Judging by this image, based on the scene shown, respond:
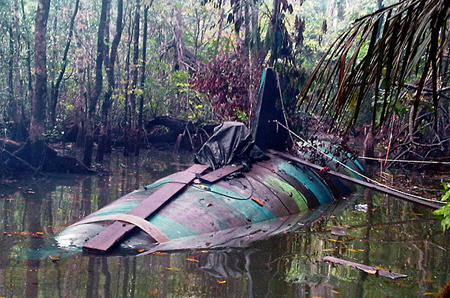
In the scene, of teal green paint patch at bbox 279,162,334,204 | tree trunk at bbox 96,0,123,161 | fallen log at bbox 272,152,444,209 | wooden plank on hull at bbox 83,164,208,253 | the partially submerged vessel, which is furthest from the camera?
tree trunk at bbox 96,0,123,161

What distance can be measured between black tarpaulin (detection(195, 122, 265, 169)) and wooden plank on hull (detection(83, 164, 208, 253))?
0.30 metres

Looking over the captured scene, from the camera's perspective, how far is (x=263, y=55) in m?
14.1

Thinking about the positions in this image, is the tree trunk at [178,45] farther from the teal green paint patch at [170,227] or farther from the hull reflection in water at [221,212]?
the teal green paint patch at [170,227]

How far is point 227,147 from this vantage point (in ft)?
29.2

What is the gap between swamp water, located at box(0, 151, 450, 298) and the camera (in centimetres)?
484

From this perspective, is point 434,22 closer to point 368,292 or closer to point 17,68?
point 368,292

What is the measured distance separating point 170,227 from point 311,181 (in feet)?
14.1

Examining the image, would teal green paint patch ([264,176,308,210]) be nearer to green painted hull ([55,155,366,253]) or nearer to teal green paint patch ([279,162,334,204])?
green painted hull ([55,155,366,253])

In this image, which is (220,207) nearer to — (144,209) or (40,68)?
(144,209)

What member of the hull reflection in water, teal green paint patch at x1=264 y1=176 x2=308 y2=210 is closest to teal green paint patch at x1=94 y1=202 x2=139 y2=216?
the hull reflection in water

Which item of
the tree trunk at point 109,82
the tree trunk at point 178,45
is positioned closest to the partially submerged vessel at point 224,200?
the tree trunk at point 109,82

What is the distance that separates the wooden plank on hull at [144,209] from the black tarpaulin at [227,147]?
12.0 inches

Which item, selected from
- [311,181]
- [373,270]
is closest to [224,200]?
[373,270]

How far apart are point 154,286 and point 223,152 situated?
4.27 m
